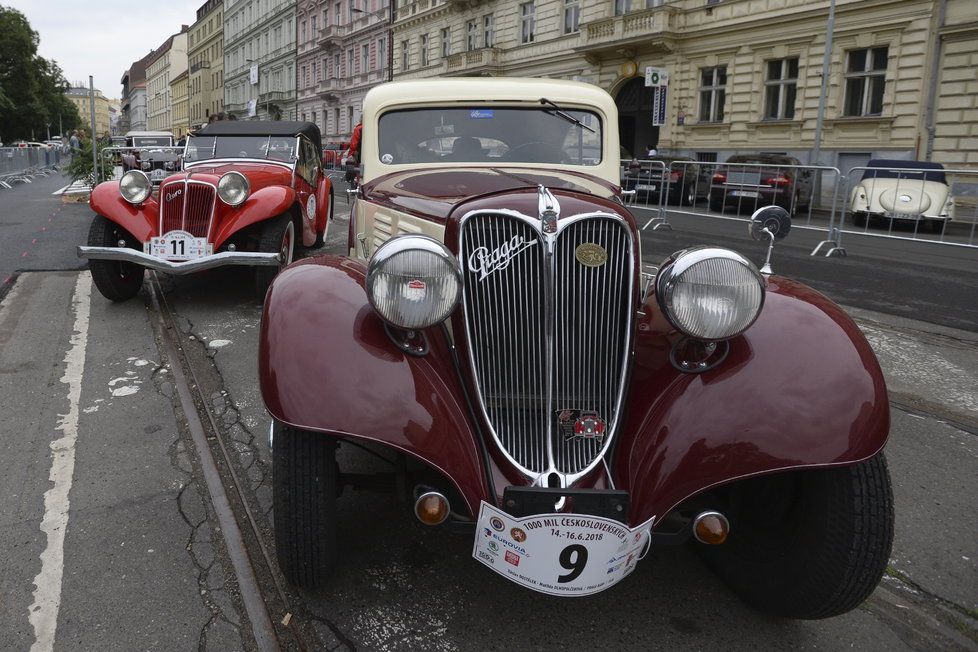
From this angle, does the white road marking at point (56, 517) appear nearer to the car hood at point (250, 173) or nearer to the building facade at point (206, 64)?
the car hood at point (250, 173)

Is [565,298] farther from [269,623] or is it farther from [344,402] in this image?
[269,623]

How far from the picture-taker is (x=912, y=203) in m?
12.9

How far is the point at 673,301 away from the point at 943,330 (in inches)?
189

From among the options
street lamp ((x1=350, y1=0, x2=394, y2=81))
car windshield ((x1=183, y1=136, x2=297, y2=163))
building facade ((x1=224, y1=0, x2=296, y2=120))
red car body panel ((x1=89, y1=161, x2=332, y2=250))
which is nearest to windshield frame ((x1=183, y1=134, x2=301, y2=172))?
car windshield ((x1=183, y1=136, x2=297, y2=163))

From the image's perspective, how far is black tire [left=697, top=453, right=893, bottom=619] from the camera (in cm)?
199

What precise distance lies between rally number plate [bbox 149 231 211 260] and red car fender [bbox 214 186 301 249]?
0.67 feet

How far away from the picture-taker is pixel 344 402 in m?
2.02

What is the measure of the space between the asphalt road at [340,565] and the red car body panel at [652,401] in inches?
20.0

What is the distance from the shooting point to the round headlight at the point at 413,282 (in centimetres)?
205

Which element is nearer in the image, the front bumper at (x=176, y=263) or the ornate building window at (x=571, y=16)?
the front bumper at (x=176, y=263)

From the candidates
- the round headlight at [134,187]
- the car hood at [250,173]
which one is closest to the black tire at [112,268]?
the round headlight at [134,187]

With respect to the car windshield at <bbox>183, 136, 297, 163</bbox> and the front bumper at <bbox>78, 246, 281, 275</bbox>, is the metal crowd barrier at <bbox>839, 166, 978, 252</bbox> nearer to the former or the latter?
the car windshield at <bbox>183, 136, 297, 163</bbox>

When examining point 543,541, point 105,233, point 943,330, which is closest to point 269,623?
point 543,541

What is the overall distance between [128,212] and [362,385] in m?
5.07
